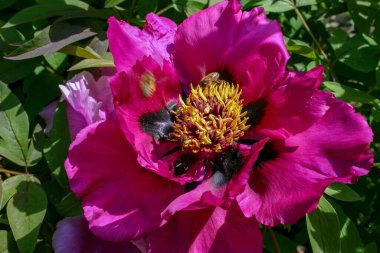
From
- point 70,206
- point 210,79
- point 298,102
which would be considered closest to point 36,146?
point 70,206

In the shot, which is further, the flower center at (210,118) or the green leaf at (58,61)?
the green leaf at (58,61)

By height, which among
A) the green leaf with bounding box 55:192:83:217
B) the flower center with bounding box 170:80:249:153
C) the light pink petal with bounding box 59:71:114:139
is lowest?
the green leaf with bounding box 55:192:83:217

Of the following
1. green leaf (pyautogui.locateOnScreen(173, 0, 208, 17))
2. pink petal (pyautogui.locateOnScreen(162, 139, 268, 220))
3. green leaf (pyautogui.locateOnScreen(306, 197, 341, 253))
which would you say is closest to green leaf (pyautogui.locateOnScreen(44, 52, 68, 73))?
green leaf (pyautogui.locateOnScreen(173, 0, 208, 17))

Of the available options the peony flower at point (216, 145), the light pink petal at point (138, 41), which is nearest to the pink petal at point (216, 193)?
the peony flower at point (216, 145)

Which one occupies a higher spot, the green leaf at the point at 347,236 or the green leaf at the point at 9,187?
the green leaf at the point at 9,187

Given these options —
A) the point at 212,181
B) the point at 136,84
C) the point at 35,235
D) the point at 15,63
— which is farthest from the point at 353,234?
the point at 15,63

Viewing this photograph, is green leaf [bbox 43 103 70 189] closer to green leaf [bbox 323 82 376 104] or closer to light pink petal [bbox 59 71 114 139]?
light pink petal [bbox 59 71 114 139]

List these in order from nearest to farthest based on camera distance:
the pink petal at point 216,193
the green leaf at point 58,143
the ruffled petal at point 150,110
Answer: the pink petal at point 216,193
the ruffled petal at point 150,110
the green leaf at point 58,143

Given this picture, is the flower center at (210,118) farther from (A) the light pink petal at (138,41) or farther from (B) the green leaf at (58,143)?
(B) the green leaf at (58,143)
